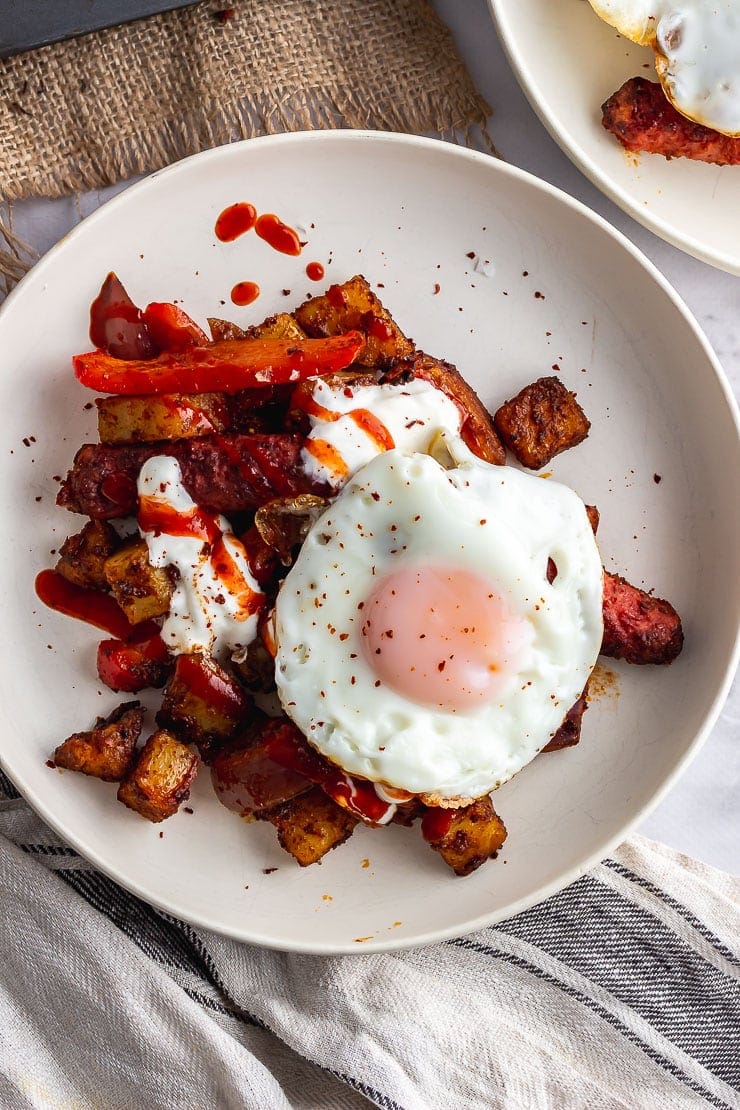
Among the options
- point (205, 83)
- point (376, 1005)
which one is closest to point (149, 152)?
point (205, 83)

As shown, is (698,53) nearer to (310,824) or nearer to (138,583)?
(138,583)

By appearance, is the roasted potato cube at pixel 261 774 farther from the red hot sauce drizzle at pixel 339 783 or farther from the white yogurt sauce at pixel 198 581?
the white yogurt sauce at pixel 198 581

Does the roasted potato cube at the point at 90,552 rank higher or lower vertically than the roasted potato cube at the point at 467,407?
lower

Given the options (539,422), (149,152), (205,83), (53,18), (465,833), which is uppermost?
(53,18)

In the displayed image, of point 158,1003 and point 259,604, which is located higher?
point 259,604

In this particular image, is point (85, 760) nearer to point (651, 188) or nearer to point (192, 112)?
point (192, 112)

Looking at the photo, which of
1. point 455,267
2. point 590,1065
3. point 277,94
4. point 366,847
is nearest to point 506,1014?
point 590,1065

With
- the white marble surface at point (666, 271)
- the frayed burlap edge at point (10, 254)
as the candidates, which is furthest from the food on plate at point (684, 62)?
the frayed burlap edge at point (10, 254)
